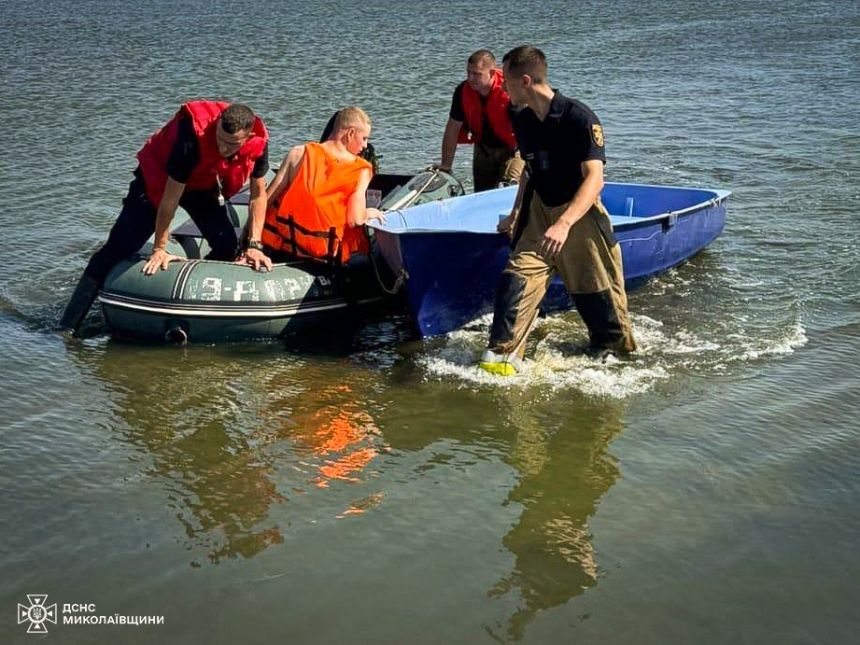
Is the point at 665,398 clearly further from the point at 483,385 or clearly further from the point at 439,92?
the point at 439,92

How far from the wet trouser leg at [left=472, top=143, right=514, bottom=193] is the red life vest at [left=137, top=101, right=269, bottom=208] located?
2.58 metres

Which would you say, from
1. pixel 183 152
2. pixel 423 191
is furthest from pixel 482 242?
pixel 183 152

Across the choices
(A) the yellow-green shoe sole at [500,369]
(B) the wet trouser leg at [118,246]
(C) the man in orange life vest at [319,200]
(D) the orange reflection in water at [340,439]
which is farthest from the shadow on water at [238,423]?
(A) the yellow-green shoe sole at [500,369]

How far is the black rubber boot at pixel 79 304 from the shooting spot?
25.5 ft

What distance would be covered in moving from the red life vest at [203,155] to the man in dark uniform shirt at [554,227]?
5.52 feet

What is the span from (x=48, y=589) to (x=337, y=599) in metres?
1.12

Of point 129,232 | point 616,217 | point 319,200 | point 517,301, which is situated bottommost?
point 616,217

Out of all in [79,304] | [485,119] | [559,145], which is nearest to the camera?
[559,145]

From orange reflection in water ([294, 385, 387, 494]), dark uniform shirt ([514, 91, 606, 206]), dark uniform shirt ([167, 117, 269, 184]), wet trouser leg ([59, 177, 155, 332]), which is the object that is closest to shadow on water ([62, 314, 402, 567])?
orange reflection in water ([294, 385, 387, 494])

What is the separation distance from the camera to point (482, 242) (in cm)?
753

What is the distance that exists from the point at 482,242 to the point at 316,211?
3.61 ft

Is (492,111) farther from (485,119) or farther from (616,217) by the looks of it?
(616,217)

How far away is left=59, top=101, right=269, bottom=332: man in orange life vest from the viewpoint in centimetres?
711

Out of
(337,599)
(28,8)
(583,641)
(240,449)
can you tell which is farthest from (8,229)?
(28,8)
